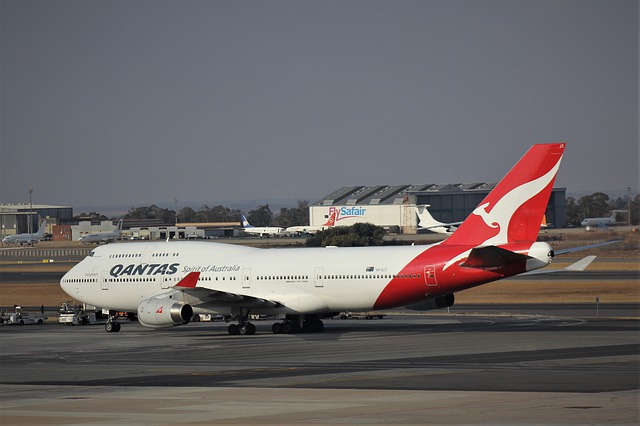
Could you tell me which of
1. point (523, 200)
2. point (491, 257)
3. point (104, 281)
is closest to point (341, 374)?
point (491, 257)

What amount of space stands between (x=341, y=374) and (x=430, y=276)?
14416 millimetres

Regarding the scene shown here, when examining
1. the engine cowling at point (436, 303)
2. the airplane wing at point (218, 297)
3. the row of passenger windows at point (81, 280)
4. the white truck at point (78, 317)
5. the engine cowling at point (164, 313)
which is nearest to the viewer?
the engine cowling at point (436, 303)

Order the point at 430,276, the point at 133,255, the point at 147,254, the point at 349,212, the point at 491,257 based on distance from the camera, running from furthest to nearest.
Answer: the point at 349,212 < the point at 133,255 < the point at 147,254 < the point at 430,276 < the point at 491,257

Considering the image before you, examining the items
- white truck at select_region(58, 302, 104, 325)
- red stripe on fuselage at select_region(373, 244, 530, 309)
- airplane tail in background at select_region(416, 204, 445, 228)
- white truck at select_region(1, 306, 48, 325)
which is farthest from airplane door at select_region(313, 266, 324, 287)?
airplane tail in background at select_region(416, 204, 445, 228)

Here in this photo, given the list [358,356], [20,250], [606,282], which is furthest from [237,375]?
[20,250]

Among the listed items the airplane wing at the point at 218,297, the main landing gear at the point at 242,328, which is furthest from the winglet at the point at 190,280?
the main landing gear at the point at 242,328

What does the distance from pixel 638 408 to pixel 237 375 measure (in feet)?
43.7

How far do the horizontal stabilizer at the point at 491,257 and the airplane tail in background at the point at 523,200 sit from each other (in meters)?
1.33

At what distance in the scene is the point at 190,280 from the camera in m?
49.9

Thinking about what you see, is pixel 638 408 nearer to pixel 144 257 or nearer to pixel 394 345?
pixel 394 345

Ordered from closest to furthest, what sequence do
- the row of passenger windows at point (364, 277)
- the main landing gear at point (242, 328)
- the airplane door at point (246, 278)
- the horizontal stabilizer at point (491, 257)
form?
the horizontal stabilizer at point (491, 257), the row of passenger windows at point (364, 277), the main landing gear at point (242, 328), the airplane door at point (246, 278)

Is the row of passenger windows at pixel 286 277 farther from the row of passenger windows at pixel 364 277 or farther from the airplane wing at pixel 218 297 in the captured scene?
the airplane wing at pixel 218 297

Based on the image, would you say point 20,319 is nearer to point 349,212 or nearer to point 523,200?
point 523,200

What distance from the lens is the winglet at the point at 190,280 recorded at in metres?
49.0
